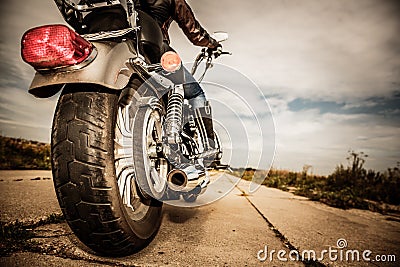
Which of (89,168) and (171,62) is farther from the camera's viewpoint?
(171,62)

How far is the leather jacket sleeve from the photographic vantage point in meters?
1.79

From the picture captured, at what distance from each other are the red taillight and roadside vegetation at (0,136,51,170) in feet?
12.8

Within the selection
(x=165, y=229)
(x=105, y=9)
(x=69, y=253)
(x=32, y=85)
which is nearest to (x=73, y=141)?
(x=32, y=85)

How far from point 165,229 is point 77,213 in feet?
2.64

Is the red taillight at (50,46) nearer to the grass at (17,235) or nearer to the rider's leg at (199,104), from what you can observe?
the grass at (17,235)

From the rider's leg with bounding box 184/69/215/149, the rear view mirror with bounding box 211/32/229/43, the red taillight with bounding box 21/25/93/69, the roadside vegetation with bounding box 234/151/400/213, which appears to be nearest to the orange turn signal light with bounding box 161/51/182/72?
the red taillight with bounding box 21/25/93/69

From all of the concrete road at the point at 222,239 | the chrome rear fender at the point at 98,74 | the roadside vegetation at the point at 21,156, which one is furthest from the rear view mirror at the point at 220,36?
the roadside vegetation at the point at 21,156

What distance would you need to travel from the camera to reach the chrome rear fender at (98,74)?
3.29 ft

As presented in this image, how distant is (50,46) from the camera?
936 millimetres

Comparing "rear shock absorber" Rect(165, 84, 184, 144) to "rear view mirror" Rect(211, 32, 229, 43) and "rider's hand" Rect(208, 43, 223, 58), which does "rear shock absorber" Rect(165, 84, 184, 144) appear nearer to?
"rear view mirror" Rect(211, 32, 229, 43)

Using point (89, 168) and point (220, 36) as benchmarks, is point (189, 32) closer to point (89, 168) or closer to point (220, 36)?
point (220, 36)

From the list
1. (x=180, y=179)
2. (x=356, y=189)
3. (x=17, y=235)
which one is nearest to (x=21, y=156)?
(x=17, y=235)

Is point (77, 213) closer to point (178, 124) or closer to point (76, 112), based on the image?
point (76, 112)

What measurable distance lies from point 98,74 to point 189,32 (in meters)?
1.14
